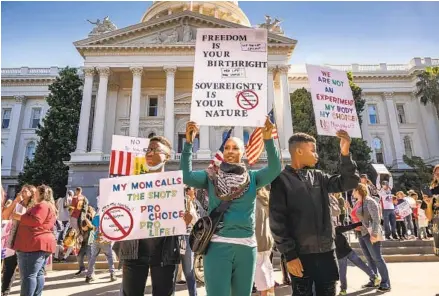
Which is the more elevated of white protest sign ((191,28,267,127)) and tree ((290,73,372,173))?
tree ((290,73,372,173))

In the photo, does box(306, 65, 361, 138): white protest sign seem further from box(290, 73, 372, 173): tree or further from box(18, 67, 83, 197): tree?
box(18, 67, 83, 197): tree

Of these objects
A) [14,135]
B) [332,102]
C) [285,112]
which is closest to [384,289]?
[332,102]

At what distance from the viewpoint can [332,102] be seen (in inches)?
190

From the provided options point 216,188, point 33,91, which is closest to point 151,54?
point 33,91

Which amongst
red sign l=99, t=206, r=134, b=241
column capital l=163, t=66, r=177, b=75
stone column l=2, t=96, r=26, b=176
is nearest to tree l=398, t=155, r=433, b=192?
column capital l=163, t=66, r=177, b=75

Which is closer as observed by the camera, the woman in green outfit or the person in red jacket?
the woman in green outfit

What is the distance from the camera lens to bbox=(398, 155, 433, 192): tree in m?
30.4

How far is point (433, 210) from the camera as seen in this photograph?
17.1ft

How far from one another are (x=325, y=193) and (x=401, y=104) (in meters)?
41.3

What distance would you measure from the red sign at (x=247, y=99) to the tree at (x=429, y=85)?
123ft

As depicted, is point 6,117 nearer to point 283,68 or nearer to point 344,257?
point 283,68

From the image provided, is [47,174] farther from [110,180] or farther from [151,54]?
[110,180]

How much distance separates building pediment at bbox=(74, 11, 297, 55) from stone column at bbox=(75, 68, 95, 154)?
2.23 metres

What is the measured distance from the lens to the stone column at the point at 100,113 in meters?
26.1
